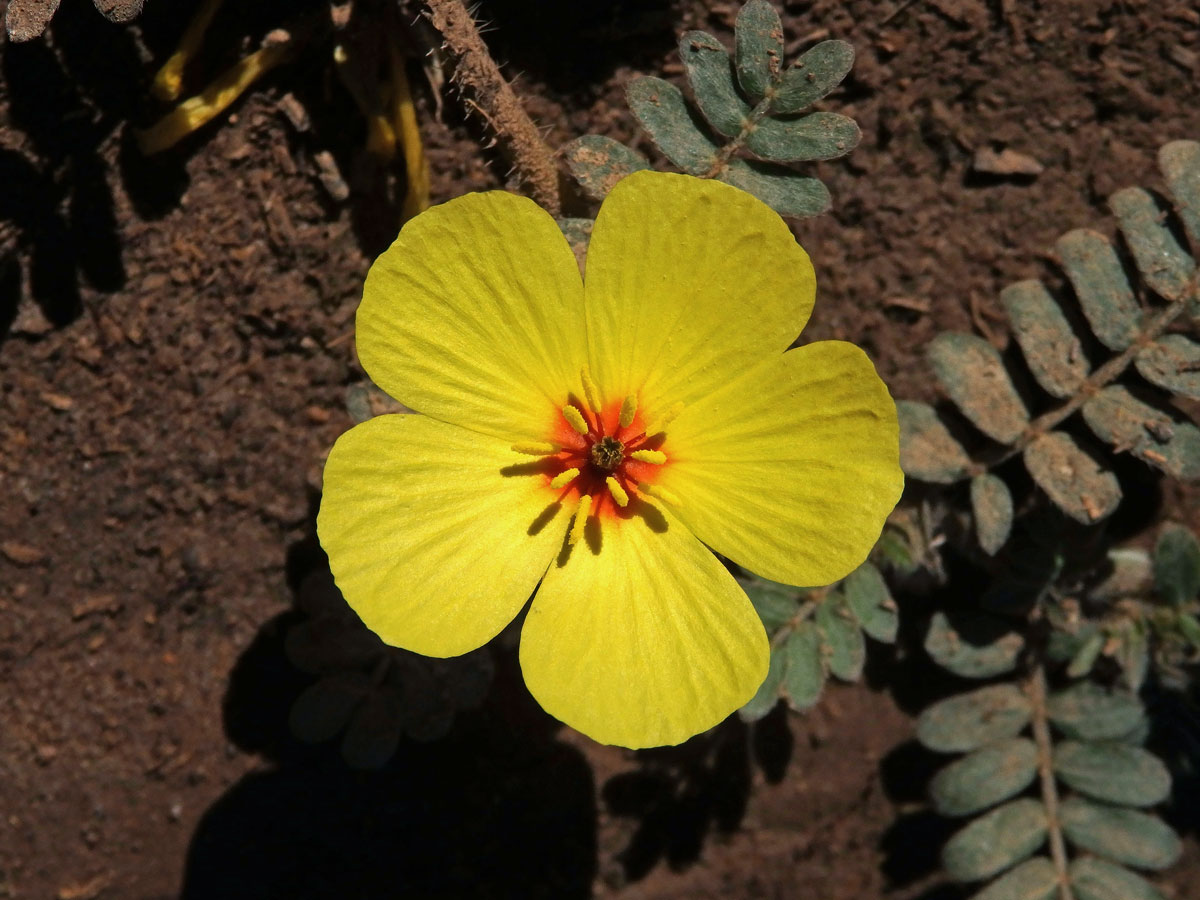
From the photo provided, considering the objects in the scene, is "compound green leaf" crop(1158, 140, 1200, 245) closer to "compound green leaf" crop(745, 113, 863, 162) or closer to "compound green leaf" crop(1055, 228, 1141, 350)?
"compound green leaf" crop(1055, 228, 1141, 350)

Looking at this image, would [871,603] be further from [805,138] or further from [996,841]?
[805,138]

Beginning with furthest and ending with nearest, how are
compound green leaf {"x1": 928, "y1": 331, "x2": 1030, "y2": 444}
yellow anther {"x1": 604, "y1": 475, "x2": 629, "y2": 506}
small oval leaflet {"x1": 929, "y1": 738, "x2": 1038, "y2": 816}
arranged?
small oval leaflet {"x1": 929, "y1": 738, "x2": 1038, "y2": 816} < compound green leaf {"x1": 928, "y1": 331, "x2": 1030, "y2": 444} < yellow anther {"x1": 604, "y1": 475, "x2": 629, "y2": 506}

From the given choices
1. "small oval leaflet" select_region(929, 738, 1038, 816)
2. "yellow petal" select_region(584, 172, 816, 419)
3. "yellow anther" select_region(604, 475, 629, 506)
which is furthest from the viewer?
"small oval leaflet" select_region(929, 738, 1038, 816)

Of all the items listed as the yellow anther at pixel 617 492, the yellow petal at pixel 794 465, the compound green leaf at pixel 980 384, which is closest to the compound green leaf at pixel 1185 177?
the compound green leaf at pixel 980 384

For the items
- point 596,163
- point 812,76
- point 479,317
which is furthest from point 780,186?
point 479,317

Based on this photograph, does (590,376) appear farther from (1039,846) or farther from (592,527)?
(1039,846)

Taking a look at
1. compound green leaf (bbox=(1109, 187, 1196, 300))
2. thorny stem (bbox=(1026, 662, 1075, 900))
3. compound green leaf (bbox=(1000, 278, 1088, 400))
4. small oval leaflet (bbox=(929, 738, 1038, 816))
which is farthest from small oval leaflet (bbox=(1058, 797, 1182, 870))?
compound green leaf (bbox=(1109, 187, 1196, 300))

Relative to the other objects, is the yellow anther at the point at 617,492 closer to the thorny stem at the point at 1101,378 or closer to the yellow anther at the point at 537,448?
the yellow anther at the point at 537,448
